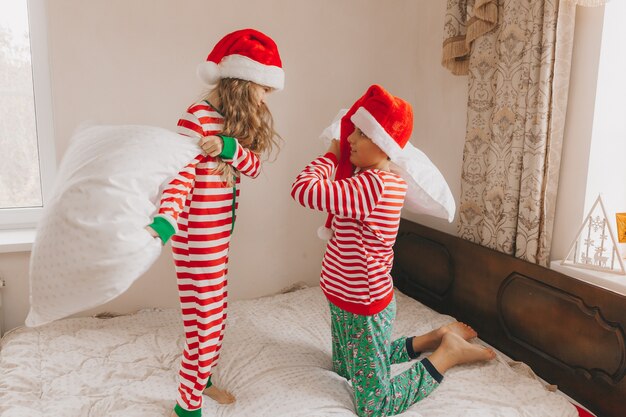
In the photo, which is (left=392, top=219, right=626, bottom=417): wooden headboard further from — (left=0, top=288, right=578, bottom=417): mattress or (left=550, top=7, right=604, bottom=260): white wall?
(left=550, top=7, right=604, bottom=260): white wall

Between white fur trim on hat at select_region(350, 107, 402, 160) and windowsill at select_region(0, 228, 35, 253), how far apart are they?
1405mm

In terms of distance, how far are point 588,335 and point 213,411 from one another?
3.75 feet

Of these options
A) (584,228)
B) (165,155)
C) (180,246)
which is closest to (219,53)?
(165,155)

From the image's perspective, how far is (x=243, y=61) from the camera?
4.12ft

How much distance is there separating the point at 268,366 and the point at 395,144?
84 centimetres

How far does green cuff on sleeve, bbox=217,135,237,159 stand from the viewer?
48.2 inches

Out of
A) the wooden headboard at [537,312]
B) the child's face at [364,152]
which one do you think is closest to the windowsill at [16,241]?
the child's face at [364,152]

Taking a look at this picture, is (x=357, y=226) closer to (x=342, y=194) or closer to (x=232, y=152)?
(x=342, y=194)

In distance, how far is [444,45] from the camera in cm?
190

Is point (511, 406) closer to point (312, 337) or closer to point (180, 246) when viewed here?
point (312, 337)

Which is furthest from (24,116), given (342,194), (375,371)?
(375,371)

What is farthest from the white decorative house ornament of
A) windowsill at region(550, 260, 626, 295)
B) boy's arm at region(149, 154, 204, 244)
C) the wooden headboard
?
boy's arm at region(149, 154, 204, 244)

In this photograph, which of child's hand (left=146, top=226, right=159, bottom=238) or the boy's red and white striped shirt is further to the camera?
the boy's red and white striped shirt

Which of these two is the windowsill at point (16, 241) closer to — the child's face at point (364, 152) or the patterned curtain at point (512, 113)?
the child's face at point (364, 152)
